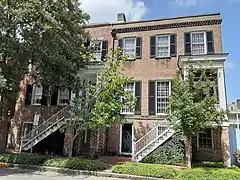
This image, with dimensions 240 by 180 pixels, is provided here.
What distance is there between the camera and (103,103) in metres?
13.9

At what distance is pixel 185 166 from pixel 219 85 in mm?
5450

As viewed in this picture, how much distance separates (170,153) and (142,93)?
16.9ft

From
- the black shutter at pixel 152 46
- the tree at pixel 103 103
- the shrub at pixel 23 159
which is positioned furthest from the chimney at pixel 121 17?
the shrub at pixel 23 159

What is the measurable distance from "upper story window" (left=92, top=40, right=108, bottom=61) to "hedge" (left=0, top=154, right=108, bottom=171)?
361 inches

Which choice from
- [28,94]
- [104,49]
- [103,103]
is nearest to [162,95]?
[103,103]

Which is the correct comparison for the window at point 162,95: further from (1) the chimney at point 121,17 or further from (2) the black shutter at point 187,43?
(1) the chimney at point 121,17

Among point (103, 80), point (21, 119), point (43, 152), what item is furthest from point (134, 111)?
point (21, 119)

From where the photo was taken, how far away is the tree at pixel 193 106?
12383 millimetres

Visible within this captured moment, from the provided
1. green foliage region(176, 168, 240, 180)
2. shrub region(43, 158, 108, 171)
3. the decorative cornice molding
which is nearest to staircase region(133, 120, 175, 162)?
shrub region(43, 158, 108, 171)

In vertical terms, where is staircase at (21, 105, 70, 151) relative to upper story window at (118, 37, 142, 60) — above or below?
below

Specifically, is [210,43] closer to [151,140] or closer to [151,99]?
[151,99]

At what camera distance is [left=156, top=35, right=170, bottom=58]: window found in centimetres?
1869

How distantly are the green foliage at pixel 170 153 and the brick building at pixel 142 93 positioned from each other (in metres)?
0.45

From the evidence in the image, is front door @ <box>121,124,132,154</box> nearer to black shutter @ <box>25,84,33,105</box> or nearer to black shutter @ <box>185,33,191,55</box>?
black shutter @ <box>185,33,191,55</box>
